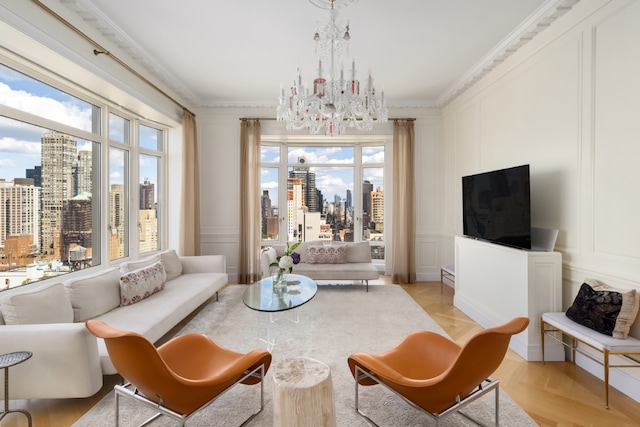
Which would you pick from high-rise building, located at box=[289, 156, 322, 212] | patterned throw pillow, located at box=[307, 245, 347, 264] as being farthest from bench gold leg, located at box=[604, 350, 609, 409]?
high-rise building, located at box=[289, 156, 322, 212]

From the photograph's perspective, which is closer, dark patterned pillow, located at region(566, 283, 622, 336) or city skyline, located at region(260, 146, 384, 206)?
dark patterned pillow, located at region(566, 283, 622, 336)

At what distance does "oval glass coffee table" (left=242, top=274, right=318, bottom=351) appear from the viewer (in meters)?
2.61

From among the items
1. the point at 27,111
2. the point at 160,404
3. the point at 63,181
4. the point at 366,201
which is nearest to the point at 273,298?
the point at 160,404

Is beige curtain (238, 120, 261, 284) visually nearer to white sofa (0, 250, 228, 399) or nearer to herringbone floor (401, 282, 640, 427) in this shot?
white sofa (0, 250, 228, 399)

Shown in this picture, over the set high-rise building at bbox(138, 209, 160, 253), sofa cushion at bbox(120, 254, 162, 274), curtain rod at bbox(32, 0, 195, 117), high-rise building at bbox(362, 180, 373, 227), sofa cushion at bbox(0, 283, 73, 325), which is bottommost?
sofa cushion at bbox(0, 283, 73, 325)

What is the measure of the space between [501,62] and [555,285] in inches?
105

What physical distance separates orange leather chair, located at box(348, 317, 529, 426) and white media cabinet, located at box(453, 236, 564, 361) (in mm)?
1198

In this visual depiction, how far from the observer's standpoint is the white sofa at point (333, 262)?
15.0 ft

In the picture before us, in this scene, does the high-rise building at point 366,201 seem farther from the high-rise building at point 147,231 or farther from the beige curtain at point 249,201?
the high-rise building at point 147,231

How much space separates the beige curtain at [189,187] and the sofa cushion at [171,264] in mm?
774

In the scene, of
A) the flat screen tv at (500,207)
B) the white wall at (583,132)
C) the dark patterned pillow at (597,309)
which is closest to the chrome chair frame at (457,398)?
the dark patterned pillow at (597,309)

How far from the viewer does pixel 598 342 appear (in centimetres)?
202

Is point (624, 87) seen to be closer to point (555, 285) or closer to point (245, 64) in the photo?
point (555, 285)

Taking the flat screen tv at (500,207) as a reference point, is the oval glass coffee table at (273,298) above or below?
below
